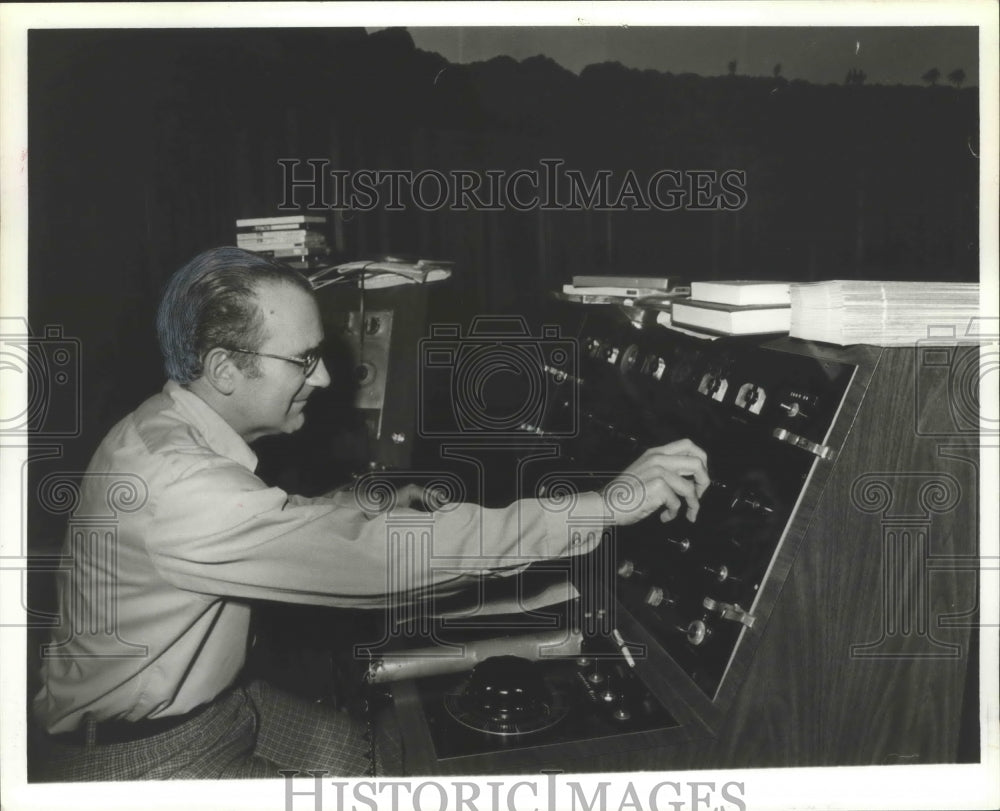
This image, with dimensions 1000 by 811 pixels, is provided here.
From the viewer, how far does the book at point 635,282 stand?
72.6 inches

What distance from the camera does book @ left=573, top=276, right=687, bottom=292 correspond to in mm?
1844

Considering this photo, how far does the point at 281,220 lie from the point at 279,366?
17.8 inches

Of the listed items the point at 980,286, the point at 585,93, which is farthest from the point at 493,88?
the point at 980,286

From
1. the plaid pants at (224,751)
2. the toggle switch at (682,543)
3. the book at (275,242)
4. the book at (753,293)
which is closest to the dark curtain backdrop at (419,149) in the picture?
the book at (275,242)

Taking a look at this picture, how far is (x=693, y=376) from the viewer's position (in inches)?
63.8

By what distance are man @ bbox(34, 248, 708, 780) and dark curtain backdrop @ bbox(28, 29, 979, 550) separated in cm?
15

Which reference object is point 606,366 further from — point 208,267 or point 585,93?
point 208,267

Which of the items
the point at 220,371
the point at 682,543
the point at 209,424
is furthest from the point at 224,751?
the point at 682,543

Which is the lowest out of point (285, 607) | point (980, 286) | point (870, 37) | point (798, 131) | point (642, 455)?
→ point (285, 607)

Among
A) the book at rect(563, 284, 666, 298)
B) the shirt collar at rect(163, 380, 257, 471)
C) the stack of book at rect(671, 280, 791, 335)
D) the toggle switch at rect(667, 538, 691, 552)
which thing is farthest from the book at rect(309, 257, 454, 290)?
the toggle switch at rect(667, 538, 691, 552)

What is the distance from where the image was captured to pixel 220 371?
68.2 inches

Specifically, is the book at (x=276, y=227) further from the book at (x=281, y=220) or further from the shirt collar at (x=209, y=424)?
the shirt collar at (x=209, y=424)

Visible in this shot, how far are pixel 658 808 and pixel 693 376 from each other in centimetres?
82

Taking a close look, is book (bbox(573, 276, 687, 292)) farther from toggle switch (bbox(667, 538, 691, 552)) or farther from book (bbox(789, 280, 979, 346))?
toggle switch (bbox(667, 538, 691, 552))
